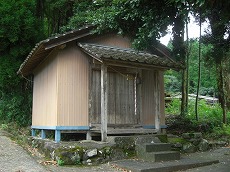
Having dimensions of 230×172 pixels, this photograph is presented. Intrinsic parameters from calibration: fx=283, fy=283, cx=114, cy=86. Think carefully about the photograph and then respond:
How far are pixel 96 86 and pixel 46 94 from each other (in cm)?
205

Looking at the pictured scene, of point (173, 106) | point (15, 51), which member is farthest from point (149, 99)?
point (173, 106)

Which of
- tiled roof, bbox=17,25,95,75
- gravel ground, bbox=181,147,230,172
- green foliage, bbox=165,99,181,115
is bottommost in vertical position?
gravel ground, bbox=181,147,230,172

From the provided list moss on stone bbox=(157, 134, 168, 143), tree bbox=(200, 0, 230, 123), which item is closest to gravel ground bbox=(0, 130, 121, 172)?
moss on stone bbox=(157, 134, 168, 143)

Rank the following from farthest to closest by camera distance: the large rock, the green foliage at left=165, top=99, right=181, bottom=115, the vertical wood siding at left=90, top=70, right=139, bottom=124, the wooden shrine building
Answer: the green foliage at left=165, top=99, right=181, bottom=115, the vertical wood siding at left=90, top=70, right=139, bottom=124, the large rock, the wooden shrine building

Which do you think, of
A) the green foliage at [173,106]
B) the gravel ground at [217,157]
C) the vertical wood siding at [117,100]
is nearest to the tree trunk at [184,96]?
the green foliage at [173,106]

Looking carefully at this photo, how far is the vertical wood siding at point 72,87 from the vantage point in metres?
9.62

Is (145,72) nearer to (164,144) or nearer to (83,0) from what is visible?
(164,144)

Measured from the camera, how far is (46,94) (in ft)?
35.6

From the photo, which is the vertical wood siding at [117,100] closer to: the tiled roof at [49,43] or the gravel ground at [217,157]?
the tiled roof at [49,43]

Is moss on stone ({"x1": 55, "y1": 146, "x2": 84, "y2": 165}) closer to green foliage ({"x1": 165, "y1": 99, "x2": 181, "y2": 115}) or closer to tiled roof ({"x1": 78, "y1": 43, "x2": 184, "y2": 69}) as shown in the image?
tiled roof ({"x1": 78, "y1": 43, "x2": 184, "y2": 69})

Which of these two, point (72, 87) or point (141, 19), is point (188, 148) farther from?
point (141, 19)

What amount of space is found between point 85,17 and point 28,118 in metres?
6.17

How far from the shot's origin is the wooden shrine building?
9.41 m

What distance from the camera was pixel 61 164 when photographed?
7.80 meters
